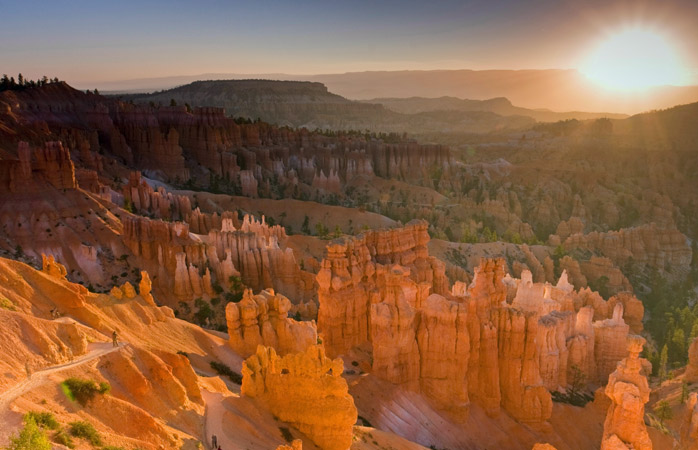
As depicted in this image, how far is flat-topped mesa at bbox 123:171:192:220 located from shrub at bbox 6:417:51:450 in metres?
41.4

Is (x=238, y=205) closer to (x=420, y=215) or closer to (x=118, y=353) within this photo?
(x=420, y=215)

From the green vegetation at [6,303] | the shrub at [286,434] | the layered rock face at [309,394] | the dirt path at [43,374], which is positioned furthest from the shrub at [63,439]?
the layered rock face at [309,394]

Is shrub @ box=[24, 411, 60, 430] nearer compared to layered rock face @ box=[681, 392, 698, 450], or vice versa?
shrub @ box=[24, 411, 60, 430]

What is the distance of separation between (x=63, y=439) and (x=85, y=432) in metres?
0.63

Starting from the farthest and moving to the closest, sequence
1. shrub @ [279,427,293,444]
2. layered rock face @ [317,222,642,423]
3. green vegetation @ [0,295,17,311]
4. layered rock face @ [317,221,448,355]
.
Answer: layered rock face @ [317,221,448,355], layered rock face @ [317,222,642,423], shrub @ [279,427,293,444], green vegetation @ [0,295,17,311]

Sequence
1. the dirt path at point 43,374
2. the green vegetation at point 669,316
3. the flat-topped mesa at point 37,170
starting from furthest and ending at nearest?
1. the green vegetation at point 669,316
2. the flat-topped mesa at point 37,170
3. the dirt path at point 43,374

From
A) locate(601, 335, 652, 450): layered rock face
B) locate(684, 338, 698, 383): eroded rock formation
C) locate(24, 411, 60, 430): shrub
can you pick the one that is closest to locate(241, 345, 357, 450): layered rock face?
locate(24, 411, 60, 430): shrub

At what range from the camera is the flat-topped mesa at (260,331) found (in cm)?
2194

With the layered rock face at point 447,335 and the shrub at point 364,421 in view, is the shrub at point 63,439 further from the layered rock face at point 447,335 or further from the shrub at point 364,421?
the layered rock face at point 447,335

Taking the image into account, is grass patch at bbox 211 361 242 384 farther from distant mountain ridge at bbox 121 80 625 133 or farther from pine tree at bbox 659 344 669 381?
distant mountain ridge at bbox 121 80 625 133

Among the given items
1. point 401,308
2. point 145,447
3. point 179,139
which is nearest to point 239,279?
point 401,308

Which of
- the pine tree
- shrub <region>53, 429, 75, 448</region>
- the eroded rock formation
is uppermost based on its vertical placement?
shrub <region>53, 429, 75, 448</region>

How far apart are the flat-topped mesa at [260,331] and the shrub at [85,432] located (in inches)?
437

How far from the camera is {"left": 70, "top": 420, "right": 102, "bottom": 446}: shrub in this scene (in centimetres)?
1046
